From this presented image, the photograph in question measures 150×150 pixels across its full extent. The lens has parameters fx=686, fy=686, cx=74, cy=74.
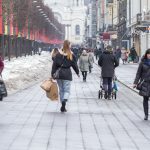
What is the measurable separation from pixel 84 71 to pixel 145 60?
19.5m

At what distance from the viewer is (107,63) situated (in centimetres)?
2294

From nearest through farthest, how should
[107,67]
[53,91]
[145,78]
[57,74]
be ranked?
[145,78] → [57,74] → [53,91] → [107,67]

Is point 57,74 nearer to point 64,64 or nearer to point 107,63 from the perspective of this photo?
point 64,64

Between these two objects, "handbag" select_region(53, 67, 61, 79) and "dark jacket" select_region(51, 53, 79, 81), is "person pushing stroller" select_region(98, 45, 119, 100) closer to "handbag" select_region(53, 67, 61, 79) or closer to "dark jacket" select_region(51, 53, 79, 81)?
"dark jacket" select_region(51, 53, 79, 81)

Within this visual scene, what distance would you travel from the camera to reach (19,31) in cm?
9712


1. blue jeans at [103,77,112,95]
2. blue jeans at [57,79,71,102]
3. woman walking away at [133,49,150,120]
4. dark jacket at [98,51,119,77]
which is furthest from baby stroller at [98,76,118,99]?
woman walking away at [133,49,150,120]

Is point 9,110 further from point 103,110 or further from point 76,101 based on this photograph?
point 76,101

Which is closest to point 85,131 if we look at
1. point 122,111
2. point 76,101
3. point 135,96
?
point 122,111

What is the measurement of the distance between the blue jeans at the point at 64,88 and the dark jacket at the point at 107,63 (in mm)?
4785

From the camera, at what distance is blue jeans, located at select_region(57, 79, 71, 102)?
18.0m

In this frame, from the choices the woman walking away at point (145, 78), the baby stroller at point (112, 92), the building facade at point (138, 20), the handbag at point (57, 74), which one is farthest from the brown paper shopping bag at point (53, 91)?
the building facade at point (138, 20)

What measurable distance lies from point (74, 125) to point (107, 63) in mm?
8053

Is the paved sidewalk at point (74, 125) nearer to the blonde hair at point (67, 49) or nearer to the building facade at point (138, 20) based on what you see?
the blonde hair at point (67, 49)

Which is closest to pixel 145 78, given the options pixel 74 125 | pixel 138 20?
pixel 74 125
